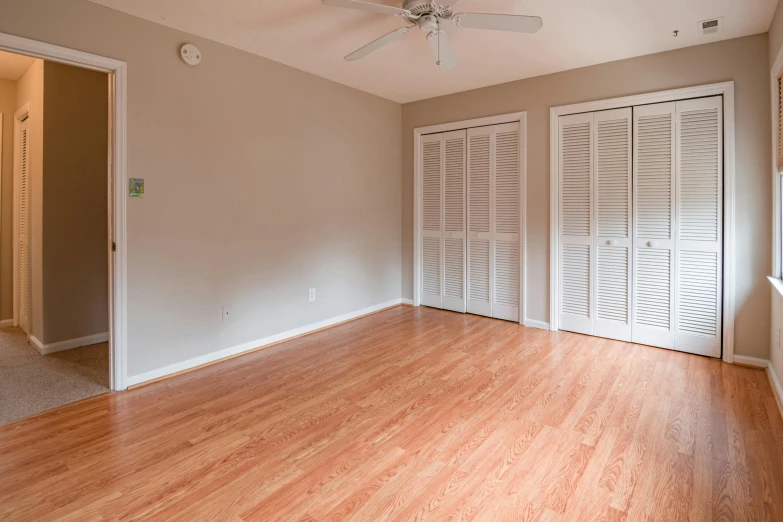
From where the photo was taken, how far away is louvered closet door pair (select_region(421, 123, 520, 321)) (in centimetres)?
450

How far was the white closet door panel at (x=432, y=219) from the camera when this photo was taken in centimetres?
507

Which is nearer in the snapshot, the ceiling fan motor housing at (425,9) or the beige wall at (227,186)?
the ceiling fan motor housing at (425,9)

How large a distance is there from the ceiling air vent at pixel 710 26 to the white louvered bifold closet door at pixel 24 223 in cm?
576

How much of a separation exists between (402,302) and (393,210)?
1.21 meters

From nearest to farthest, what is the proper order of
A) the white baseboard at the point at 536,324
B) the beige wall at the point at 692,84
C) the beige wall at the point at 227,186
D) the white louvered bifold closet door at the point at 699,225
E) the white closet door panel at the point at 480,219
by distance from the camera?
1. the beige wall at the point at 227,186
2. the beige wall at the point at 692,84
3. the white louvered bifold closet door at the point at 699,225
4. the white baseboard at the point at 536,324
5. the white closet door panel at the point at 480,219

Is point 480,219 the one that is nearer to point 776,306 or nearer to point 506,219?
point 506,219

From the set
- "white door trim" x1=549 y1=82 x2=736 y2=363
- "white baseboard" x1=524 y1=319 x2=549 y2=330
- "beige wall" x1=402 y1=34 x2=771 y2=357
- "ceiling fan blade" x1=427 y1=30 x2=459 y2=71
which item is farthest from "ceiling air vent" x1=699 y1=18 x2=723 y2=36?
"white baseboard" x1=524 y1=319 x2=549 y2=330

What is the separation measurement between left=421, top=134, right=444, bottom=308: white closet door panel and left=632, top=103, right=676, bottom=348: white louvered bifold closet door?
6.86 feet

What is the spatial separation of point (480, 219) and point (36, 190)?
4.29 m

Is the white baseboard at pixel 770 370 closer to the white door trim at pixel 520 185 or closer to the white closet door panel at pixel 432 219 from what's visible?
the white door trim at pixel 520 185

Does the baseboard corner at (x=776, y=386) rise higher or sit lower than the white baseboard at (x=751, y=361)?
lower

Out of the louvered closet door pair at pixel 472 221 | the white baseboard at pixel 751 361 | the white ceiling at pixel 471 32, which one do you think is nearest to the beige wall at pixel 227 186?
the white ceiling at pixel 471 32

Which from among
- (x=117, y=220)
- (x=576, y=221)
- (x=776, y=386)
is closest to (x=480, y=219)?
(x=576, y=221)

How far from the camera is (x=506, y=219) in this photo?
14.8ft
